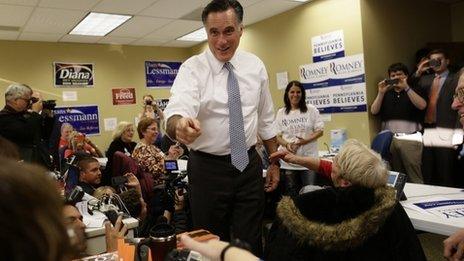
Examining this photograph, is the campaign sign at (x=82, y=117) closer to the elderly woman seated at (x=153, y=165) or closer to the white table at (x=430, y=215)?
the elderly woman seated at (x=153, y=165)

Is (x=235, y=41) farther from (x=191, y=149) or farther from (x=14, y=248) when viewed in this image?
(x=14, y=248)

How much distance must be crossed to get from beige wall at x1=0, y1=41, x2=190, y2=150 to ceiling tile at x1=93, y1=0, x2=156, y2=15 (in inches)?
87.9

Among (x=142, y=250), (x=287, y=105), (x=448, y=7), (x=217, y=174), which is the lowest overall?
(x=142, y=250)

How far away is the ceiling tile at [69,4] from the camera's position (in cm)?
461

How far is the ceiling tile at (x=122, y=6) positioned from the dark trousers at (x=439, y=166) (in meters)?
3.67

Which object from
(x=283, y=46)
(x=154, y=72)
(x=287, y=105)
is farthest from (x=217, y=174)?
(x=154, y=72)

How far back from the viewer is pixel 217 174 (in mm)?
1699

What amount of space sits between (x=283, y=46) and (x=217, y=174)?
457 cm

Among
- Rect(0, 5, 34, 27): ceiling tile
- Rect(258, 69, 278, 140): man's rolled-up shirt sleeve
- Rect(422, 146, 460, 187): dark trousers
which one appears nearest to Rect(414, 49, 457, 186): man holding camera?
Rect(422, 146, 460, 187): dark trousers

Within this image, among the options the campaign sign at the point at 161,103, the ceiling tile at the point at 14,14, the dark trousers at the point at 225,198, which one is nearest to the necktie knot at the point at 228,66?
the dark trousers at the point at 225,198

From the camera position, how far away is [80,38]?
6680 millimetres

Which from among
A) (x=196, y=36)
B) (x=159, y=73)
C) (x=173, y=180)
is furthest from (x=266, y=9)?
(x=173, y=180)

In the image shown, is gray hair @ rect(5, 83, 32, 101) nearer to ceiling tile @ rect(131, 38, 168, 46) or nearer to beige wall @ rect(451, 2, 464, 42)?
ceiling tile @ rect(131, 38, 168, 46)

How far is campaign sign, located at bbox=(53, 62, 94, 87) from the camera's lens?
22.7 feet
